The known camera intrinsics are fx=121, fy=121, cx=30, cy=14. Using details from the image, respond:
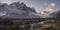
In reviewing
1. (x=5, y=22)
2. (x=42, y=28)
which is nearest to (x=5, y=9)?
(x=5, y=22)

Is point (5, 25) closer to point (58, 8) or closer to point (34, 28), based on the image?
point (34, 28)

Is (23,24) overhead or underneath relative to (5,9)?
underneath

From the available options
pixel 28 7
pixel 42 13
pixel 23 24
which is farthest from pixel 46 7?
pixel 23 24

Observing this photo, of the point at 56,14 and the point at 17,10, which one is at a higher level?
the point at 17,10

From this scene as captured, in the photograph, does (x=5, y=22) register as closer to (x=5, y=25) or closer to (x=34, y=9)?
(x=5, y=25)

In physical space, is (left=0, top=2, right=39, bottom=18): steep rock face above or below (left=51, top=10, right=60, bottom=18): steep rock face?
above

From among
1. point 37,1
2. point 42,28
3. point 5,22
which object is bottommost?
point 42,28

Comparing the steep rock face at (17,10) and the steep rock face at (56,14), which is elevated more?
the steep rock face at (17,10)
